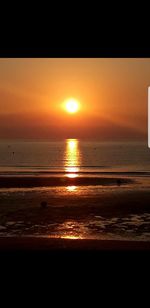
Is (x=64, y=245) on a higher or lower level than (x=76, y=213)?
higher

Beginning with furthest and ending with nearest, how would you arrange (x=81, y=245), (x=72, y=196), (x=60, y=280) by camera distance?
(x=72, y=196) < (x=81, y=245) < (x=60, y=280)

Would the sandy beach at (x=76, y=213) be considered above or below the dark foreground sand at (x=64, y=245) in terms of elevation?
below

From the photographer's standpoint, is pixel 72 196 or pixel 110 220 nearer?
pixel 110 220

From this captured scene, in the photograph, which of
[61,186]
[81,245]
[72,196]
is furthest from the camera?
[61,186]

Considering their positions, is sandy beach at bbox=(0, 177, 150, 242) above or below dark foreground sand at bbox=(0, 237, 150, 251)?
below

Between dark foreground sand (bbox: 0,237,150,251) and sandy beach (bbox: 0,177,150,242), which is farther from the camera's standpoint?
sandy beach (bbox: 0,177,150,242)

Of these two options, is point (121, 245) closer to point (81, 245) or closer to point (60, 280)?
point (81, 245)

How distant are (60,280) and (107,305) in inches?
19.4

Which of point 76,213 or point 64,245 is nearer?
point 64,245

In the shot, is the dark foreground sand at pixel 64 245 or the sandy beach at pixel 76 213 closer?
the dark foreground sand at pixel 64 245
